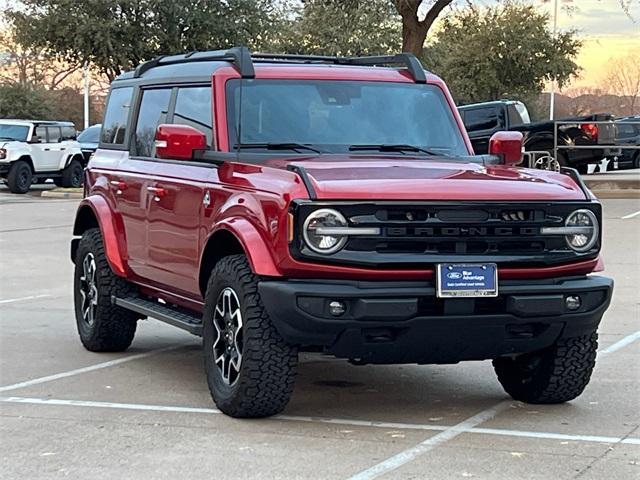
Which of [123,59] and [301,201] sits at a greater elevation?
[123,59]

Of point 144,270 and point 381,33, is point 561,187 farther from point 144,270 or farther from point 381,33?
point 381,33

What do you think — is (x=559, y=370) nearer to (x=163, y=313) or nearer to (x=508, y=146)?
(x=508, y=146)

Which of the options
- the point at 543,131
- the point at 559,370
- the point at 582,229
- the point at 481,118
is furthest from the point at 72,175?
the point at 582,229

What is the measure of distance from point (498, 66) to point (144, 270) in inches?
1846

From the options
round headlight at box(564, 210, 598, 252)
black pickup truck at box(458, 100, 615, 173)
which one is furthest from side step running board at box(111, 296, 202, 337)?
black pickup truck at box(458, 100, 615, 173)

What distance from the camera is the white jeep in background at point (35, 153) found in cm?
2923

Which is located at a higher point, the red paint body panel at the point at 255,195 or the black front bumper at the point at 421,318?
the red paint body panel at the point at 255,195

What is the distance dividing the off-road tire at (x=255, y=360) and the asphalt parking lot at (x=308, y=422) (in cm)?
12

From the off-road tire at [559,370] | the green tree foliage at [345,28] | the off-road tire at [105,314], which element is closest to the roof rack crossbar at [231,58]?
the off-road tire at [105,314]

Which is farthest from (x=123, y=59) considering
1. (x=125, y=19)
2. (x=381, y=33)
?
(x=381, y=33)

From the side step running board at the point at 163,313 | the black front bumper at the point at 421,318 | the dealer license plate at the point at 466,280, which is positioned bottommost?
the side step running board at the point at 163,313

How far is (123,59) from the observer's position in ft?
115

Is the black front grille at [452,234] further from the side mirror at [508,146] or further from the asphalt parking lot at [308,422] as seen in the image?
the side mirror at [508,146]

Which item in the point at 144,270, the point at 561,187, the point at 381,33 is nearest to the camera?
the point at 561,187
